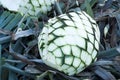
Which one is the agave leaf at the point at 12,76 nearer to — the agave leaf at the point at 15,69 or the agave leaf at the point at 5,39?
the agave leaf at the point at 15,69

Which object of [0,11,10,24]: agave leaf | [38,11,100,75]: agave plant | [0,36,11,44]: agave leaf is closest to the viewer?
[38,11,100,75]: agave plant

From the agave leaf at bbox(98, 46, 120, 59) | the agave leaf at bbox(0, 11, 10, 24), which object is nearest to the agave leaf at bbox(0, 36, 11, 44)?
the agave leaf at bbox(0, 11, 10, 24)

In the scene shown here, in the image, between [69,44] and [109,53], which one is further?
[109,53]

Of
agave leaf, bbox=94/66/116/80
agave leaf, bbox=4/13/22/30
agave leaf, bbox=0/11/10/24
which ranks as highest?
agave leaf, bbox=0/11/10/24

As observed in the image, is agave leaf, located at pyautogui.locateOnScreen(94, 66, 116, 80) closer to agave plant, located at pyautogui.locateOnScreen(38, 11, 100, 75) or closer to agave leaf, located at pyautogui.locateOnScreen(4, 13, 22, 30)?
agave plant, located at pyautogui.locateOnScreen(38, 11, 100, 75)

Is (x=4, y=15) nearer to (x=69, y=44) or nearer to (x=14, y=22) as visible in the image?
(x=14, y=22)

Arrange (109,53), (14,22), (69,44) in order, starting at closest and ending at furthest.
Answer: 1. (69,44)
2. (109,53)
3. (14,22)

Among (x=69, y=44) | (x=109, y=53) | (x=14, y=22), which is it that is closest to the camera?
(x=69, y=44)

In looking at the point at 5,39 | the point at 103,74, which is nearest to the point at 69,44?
the point at 103,74
